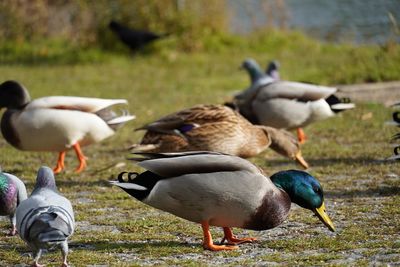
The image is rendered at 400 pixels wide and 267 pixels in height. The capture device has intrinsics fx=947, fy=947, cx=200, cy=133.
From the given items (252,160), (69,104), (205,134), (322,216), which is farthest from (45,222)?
(252,160)

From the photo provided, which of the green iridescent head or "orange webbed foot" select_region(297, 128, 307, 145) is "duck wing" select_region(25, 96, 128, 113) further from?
the green iridescent head

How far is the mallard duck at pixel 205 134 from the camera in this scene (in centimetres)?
777

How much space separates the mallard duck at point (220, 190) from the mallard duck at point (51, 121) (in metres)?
2.74

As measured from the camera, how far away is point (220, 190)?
5.54 m

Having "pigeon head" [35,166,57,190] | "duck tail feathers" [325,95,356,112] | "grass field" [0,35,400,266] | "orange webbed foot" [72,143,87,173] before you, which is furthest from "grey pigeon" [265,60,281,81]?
"pigeon head" [35,166,57,190]

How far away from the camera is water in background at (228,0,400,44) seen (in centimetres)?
1820

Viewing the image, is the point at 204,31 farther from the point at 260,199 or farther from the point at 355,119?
the point at 260,199

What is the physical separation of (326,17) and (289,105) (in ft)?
38.8

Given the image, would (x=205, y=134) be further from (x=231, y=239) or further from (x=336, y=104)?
(x=336, y=104)

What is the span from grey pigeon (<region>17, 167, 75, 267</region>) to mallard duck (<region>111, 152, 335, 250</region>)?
574mm

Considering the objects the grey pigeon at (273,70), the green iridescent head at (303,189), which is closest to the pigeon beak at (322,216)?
the green iridescent head at (303,189)

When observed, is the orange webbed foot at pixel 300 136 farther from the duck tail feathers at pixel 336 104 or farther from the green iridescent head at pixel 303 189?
the green iridescent head at pixel 303 189

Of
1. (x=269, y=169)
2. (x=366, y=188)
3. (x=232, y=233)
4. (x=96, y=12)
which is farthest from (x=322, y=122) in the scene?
(x=96, y=12)

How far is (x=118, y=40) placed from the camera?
16.3 meters
